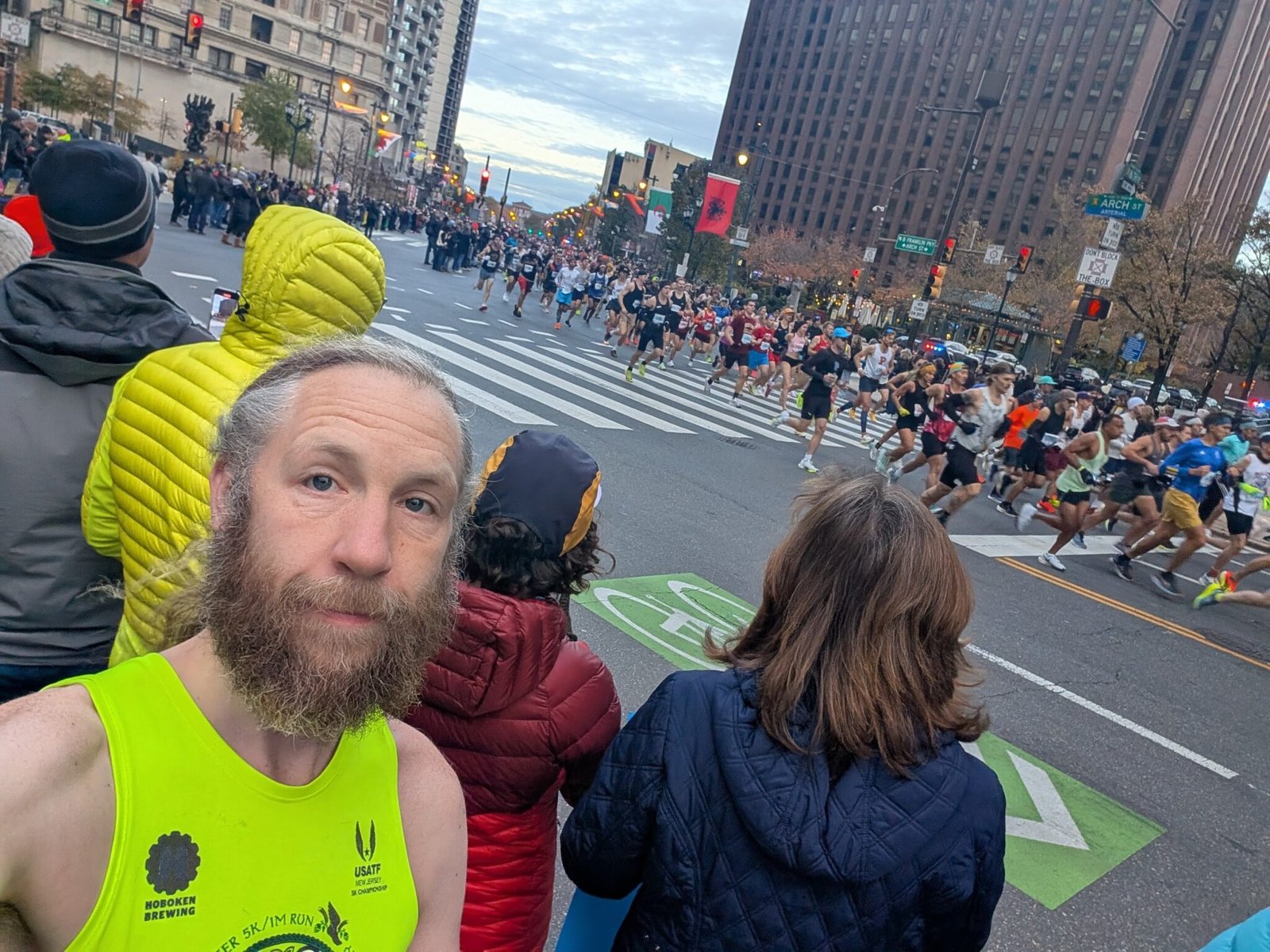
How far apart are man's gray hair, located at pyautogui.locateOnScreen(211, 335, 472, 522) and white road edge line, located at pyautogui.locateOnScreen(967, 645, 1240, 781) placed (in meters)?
4.59

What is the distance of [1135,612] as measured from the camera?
851 centimetres

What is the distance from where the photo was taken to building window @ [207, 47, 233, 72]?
7062cm

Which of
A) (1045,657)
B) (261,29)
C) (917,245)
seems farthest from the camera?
(261,29)

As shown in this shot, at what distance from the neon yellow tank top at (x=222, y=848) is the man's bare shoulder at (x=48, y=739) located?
0.02m

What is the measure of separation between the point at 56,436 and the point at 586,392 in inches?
448

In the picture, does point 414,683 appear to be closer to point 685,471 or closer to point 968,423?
point 685,471

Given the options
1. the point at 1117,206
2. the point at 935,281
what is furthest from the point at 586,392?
the point at 935,281

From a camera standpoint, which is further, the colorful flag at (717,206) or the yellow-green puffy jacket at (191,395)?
the colorful flag at (717,206)

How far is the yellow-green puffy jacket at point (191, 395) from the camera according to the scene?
5.78ft

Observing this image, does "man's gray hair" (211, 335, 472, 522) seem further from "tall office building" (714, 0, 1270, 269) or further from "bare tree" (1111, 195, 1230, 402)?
"tall office building" (714, 0, 1270, 269)

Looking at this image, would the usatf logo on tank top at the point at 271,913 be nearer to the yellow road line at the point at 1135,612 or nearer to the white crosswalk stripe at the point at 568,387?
the yellow road line at the point at 1135,612

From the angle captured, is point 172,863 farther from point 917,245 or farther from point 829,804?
point 917,245

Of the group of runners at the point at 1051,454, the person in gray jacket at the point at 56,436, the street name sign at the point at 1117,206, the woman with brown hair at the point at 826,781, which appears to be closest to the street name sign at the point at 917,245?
the group of runners at the point at 1051,454

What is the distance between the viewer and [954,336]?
74.5 m
